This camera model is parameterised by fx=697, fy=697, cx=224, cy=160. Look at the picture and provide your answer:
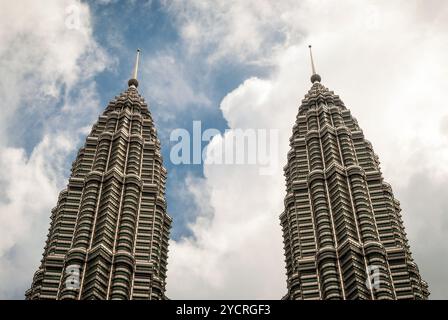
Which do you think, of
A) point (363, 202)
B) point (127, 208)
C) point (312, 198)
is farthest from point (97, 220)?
point (363, 202)

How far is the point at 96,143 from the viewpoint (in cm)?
19075

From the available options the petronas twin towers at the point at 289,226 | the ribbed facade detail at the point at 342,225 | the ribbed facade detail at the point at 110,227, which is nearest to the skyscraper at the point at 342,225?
the ribbed facade detail at the point at 342,225

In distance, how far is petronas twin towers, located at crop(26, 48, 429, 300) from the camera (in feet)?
473

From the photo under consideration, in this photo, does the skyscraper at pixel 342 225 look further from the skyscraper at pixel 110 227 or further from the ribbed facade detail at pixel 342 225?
the skyscraper at pixel 110 227

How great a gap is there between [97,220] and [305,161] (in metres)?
56.8

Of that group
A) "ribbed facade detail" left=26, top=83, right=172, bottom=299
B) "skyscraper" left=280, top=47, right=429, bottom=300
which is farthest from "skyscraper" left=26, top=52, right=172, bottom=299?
"skyscraper" left=280, top=47, right=429, bottom=300

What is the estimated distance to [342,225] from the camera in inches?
6073

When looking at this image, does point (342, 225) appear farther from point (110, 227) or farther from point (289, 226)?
point (110, 227)

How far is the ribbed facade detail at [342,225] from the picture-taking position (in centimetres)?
14266

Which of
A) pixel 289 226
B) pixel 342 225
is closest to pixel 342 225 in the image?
pixel 342 225

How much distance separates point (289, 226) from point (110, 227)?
42721 millimetres
